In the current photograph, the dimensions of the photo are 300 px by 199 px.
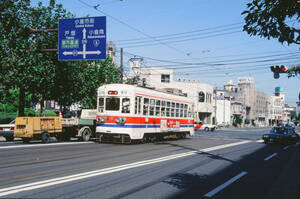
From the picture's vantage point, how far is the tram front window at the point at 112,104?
1941 centimetres

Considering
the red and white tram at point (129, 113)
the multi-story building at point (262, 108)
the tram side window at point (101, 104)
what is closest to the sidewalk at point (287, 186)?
the red and white tram at point (129, 113)

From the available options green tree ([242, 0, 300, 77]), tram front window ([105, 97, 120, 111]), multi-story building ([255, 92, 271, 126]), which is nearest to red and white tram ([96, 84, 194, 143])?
tram front window ([105, 97, 120, 111])

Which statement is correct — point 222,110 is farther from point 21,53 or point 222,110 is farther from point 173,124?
point 21,53

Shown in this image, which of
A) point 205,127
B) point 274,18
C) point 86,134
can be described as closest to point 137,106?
point 86,134

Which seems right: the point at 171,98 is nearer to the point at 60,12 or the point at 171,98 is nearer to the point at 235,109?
the point at 60,12

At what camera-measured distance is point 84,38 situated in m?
19.2

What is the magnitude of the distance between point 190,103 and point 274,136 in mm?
7210

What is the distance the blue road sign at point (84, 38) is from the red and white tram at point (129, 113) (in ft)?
7.78

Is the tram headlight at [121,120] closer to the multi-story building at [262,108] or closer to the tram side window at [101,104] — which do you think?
the tram side window at [101,104]

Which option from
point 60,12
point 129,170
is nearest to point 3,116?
point 60,12

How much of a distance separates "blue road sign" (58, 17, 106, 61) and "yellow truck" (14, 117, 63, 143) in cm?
411

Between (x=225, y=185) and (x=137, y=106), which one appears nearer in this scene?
(x=225, y=185)

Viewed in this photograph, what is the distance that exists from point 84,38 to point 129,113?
5.26m

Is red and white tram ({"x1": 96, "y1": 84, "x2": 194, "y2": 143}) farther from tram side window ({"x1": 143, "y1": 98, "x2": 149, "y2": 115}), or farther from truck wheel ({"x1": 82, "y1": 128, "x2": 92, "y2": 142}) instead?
truck wheel ({"x1": 82, "y1": 128, "x2": 92, "y2": 142})
